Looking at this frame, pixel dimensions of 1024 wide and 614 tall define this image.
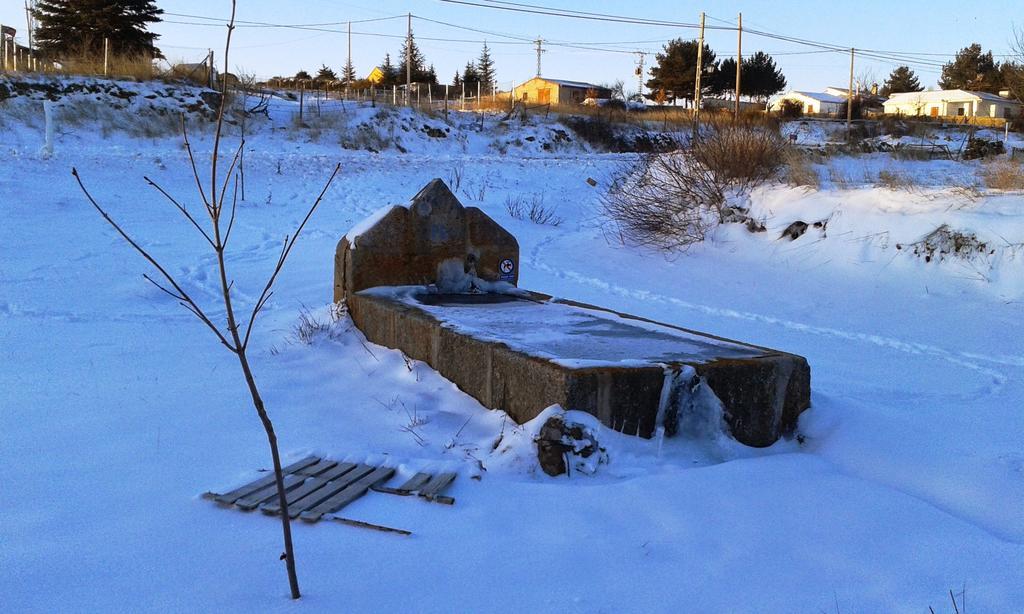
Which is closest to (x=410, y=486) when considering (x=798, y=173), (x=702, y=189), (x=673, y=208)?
(x=673, y=208)

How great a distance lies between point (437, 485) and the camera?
10.9 feet

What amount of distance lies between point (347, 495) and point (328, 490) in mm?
103

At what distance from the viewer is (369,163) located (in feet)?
59.0

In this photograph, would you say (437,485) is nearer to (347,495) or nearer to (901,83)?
(347,495)

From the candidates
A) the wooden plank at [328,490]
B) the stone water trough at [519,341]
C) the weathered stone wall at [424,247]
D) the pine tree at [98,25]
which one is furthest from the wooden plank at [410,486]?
the pine tree at [98,25]

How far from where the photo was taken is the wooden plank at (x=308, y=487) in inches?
121

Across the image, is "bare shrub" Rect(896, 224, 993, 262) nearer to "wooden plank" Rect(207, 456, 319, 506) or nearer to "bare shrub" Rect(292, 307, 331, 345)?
"bare shrub" Rect(292, 307, 331, 345)

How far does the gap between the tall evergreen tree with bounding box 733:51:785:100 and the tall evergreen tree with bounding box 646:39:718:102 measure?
368 centimetres

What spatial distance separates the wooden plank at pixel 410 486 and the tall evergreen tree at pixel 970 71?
76387 mm

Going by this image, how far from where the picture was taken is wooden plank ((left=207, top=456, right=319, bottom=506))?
3.17m

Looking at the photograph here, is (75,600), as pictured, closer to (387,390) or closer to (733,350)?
(387,390)

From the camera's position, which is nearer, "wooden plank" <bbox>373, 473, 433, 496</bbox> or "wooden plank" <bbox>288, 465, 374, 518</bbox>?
"wooden plank" <bbox>288, 465, 374, 518</bbox>

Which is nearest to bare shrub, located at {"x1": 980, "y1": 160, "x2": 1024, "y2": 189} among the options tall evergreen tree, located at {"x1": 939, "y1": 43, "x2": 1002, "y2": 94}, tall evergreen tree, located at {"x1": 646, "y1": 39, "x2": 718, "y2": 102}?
tall evergreen tree, located at {"x1": 646, "y1": 39, "x2": 718, "y2": 102}

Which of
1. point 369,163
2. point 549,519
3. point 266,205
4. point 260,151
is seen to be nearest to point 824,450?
point 549,519
